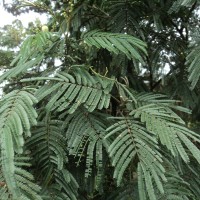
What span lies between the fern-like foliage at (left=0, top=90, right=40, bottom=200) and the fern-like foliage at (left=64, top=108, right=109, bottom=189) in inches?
8.2

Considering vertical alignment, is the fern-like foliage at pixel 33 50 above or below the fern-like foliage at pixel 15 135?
above

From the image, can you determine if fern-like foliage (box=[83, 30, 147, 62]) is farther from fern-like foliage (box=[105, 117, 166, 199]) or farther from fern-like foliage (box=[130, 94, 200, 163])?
fern-like foliage (box=[105, 117, 166, 199])

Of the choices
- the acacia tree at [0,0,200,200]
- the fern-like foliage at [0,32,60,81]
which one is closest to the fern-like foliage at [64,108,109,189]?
the acacia tree at [0,0,200,200]

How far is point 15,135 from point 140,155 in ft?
1.38

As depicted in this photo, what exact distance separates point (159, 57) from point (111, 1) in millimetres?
430

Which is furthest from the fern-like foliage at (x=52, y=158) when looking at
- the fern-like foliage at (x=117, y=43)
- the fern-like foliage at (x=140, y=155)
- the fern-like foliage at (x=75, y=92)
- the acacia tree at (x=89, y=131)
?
the fern-like foliage at (x=117, y=43)

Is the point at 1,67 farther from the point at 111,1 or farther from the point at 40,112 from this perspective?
the point at 111,1

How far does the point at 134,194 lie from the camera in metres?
1.43

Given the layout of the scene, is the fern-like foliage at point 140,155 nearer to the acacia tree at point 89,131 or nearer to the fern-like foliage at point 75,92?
the acacia tree at point 89,131

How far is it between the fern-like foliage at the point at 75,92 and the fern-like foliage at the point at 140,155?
5.6 inches

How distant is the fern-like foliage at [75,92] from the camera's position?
4.42 ft

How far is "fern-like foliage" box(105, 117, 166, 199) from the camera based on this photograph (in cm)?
116

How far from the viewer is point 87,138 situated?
1.38 m

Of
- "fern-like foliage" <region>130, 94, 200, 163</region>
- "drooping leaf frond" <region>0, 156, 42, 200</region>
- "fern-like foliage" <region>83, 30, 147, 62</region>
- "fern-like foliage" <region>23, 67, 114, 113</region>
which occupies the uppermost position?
"fern-like foliage" <region>83, 30, 147, 62</region>
